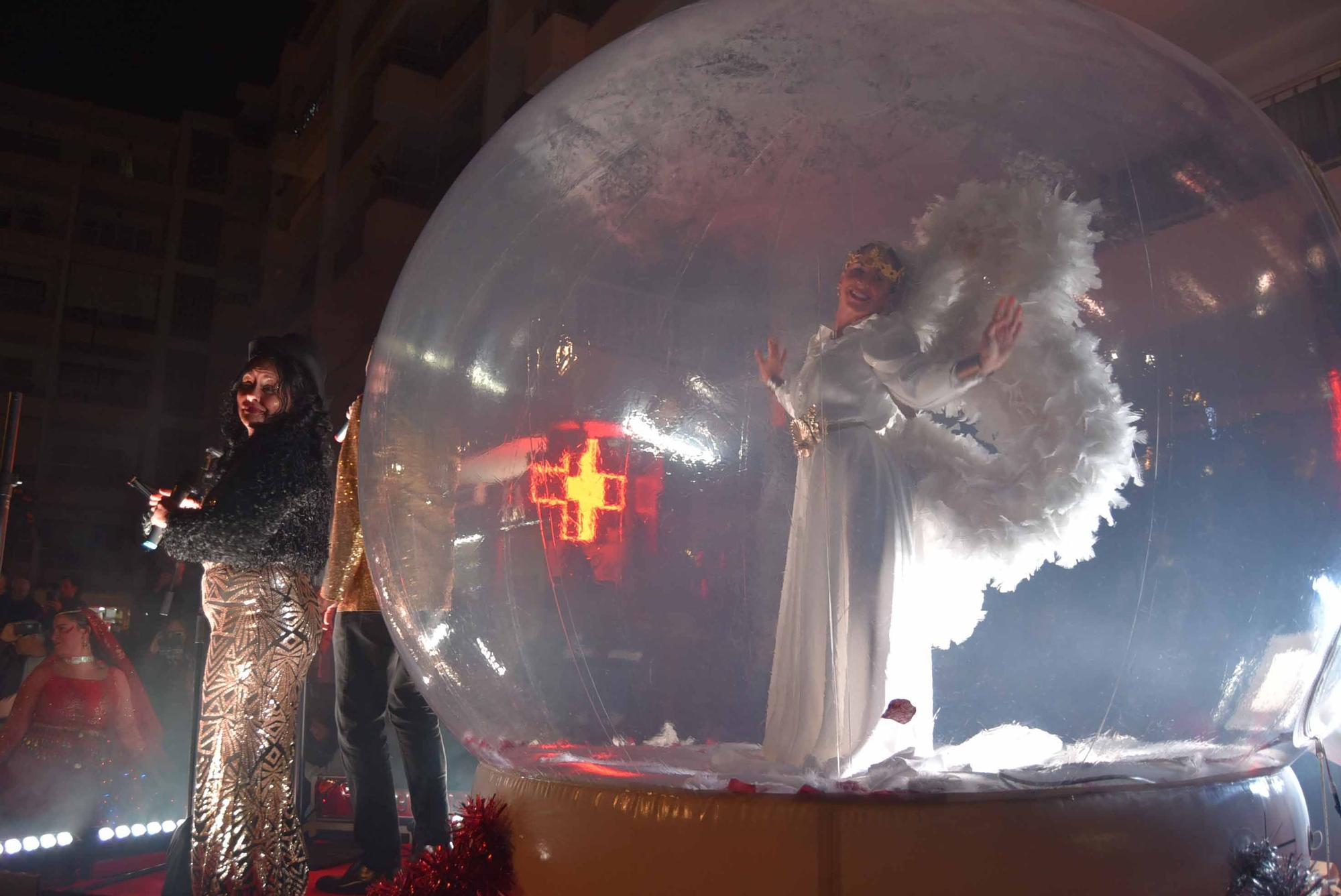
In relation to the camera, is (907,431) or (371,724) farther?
(371,724)

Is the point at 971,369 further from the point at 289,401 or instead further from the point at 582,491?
the point at 289,401

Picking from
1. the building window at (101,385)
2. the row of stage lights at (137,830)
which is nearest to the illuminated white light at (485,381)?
the row of stage lights at (137,830)

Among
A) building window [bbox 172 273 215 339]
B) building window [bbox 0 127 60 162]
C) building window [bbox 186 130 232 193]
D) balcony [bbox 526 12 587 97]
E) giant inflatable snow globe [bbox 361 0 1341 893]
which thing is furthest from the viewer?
building window [bbox 186 130 232 193]

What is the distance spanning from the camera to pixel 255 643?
A: 8.72ft

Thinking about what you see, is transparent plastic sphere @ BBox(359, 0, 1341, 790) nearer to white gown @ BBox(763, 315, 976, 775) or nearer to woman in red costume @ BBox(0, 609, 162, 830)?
white gown @ BBox(763, 315, 976, 775)

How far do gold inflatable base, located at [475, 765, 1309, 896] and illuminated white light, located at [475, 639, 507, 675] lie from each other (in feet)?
1.15

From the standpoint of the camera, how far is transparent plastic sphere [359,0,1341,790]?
5.87 feet

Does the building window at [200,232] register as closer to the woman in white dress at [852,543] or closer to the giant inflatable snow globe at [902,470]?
the giant inflatable snow globe at [902,470]

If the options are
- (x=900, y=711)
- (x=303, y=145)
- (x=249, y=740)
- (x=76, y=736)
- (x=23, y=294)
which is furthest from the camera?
(x=303, y=145)

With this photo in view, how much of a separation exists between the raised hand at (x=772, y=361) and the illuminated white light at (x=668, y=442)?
7.3 inches

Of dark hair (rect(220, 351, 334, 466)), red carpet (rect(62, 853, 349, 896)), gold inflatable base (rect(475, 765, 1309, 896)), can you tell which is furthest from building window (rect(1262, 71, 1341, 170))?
red carpet (rect(62, 853, 349, 896))

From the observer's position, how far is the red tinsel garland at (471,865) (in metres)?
2.01

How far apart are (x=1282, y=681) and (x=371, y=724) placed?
242 cm

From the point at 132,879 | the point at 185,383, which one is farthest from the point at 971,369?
the point at 185,383
